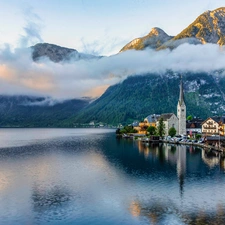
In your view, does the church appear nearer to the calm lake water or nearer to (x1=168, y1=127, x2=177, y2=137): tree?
(x1=168, y1=127, x2=177, y2=137): tree

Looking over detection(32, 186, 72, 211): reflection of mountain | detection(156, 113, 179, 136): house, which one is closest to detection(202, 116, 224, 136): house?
detection(156, 113, 179, 136): house

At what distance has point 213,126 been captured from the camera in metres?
151

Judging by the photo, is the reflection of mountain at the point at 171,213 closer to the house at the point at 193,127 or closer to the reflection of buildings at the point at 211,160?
the reflection of buildings at the point at 211,160

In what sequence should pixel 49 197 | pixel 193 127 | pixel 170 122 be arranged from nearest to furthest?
pixel 49 197
pixel 170 122
pixel 193 127

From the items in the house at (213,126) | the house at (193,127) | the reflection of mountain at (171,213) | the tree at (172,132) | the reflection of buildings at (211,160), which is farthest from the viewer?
the house at (193,127)

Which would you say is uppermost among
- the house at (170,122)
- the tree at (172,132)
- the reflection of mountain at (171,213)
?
the house at (170,122)

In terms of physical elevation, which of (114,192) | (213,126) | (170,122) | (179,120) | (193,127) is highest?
(179,120)

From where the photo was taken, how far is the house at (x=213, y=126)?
146m

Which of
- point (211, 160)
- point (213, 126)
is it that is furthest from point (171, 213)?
point (213, 126)

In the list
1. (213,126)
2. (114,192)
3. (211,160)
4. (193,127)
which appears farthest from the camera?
(193,127)

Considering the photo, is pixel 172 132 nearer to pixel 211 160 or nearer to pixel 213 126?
pixel 213 126

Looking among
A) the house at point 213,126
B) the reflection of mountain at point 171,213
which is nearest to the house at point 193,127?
the house at point 213,126

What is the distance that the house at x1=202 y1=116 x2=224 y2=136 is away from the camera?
146000mm

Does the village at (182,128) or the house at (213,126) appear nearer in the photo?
the village at (182,128)
